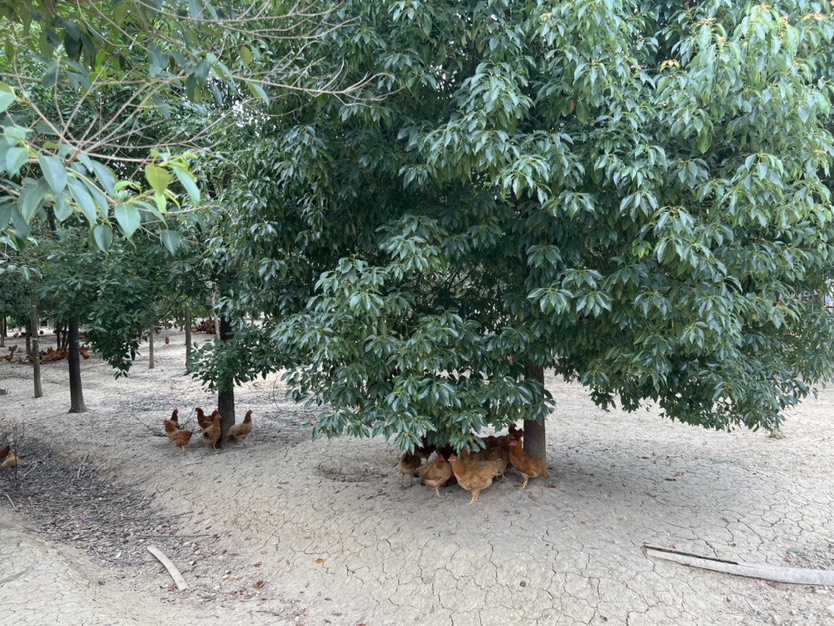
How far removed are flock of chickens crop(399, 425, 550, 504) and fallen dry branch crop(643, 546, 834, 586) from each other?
4.88 ft

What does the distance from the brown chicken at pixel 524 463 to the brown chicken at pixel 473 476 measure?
0.34 m

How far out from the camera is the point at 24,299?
13.2m

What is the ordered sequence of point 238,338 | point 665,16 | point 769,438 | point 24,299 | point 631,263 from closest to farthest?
1. point 631,263
2. point 665,16
3. point 238,338
4. point 769,438
5. point 24,299

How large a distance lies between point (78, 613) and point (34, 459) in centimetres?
674

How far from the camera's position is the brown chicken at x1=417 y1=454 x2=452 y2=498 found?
6590 millimetres

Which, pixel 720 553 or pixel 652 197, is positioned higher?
pixel 652 197

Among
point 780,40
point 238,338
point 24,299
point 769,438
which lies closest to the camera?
point 780,40

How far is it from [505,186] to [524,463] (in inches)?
134

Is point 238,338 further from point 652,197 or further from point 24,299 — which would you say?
point 24,299

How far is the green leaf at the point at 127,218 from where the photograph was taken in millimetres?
1829

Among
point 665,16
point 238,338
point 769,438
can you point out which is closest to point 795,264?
point 665,16

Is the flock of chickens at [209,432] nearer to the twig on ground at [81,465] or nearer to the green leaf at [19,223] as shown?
the twig on ground at [81,465]

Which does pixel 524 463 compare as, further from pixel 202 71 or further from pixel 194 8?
pixel 194 8

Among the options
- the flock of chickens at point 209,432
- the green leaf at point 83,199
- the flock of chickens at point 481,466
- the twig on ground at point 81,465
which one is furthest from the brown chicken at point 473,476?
the twig on ground at point 81,465
